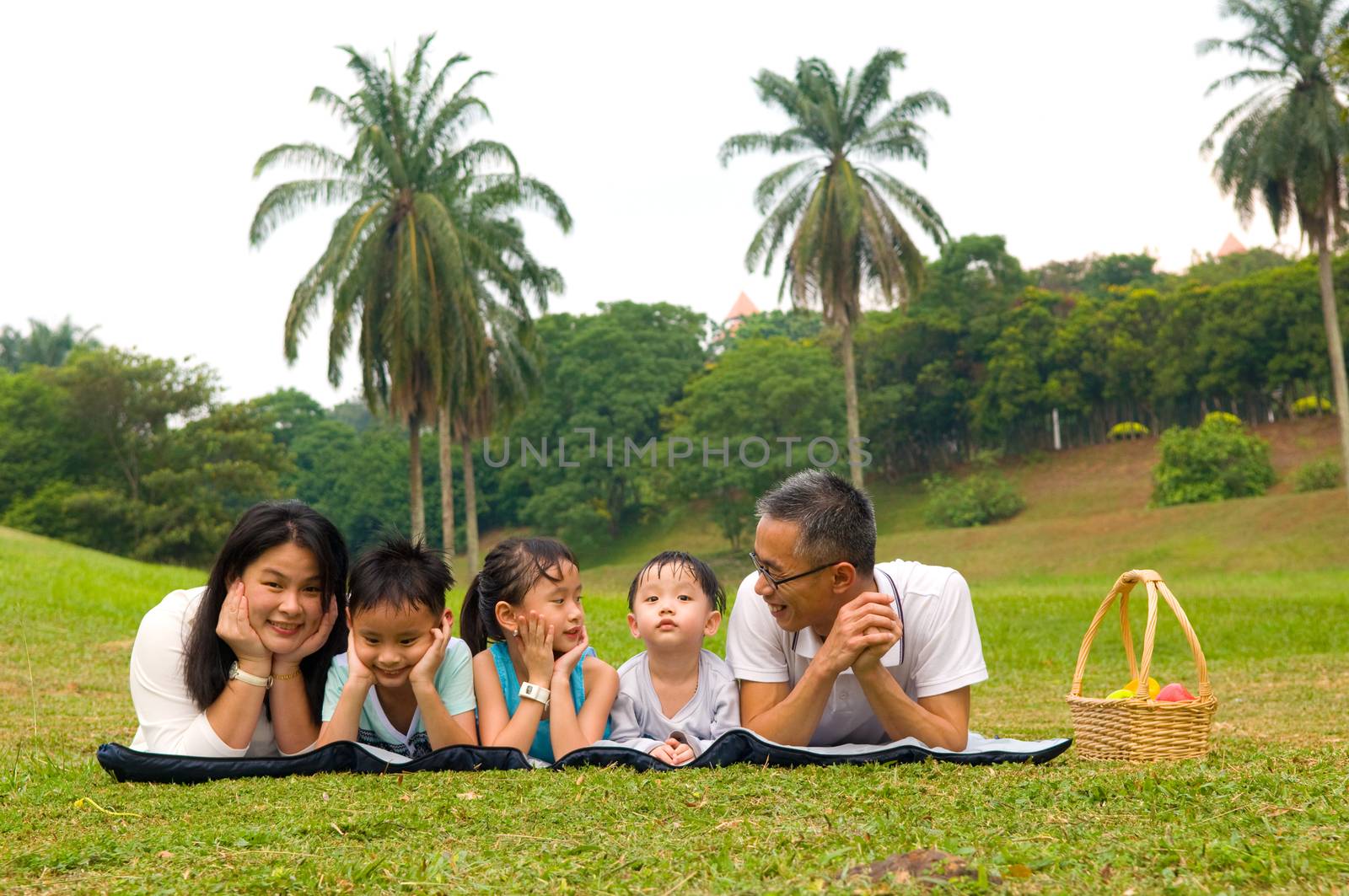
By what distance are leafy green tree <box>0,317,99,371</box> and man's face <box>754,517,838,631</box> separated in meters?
67.3

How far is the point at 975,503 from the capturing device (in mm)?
48781

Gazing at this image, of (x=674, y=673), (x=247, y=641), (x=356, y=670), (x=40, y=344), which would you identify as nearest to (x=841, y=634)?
(x=674, y=673)

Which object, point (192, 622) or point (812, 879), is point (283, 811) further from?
point (812, 879)

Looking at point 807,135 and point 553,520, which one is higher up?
point 807,135

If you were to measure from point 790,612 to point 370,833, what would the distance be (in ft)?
5.05

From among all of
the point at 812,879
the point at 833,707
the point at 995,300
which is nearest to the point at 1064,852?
the point at 812,879

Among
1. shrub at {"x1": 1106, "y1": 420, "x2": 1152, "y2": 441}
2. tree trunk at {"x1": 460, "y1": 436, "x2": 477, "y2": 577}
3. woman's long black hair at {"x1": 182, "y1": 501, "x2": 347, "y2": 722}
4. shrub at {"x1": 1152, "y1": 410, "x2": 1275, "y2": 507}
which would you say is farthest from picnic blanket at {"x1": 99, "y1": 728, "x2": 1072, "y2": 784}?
shrub at {"x1": 1106, "y1": 420, "x2": 1152, "y2": 441}

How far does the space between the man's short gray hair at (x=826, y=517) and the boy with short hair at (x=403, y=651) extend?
4.08 feet

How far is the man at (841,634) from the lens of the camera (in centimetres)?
405

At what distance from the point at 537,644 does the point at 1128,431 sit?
178ft

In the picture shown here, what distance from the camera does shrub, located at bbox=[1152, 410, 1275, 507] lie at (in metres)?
43.3

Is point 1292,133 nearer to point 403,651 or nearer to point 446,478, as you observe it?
point 446,478

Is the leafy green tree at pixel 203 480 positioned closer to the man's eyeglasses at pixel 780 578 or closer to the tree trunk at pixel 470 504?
the tree trunk at pixel 470 504

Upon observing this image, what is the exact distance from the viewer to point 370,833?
3.36 m
